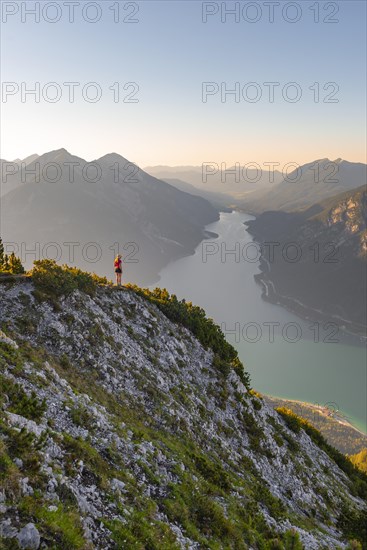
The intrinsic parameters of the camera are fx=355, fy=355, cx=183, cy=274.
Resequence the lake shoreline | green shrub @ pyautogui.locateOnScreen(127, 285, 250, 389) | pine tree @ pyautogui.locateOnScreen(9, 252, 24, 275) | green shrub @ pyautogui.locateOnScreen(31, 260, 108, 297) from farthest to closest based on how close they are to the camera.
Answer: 1. the lake shoreline
2. green shrub @ pyautogui.locateOnScreen(127, 285, 250, 389)
3. pine tree @ pyautogui.locateOnScreen(9, 252, 24, 275)
4. green shrub @ pyautogui.locateOnScreen(31, 260, 108, 297)

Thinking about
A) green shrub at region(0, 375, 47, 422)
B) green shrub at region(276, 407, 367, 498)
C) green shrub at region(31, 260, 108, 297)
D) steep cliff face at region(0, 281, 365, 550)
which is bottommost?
green shrub at region(276, 407, 367, 498)

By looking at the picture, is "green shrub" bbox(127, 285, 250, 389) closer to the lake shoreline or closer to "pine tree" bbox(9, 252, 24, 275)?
"pine tree" bbox(9, 252, 24, 275)

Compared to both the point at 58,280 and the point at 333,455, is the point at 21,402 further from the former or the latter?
the point at 333,455

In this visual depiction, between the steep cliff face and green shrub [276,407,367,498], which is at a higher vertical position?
the steep cliff face

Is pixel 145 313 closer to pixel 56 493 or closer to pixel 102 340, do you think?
pixel 102 340

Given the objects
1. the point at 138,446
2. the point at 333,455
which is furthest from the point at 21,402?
the point at 333,455

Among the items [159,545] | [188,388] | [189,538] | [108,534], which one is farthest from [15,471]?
[188,388]

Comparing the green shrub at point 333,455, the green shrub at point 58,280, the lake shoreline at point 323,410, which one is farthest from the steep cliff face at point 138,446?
the lake shoreline at point 323,410

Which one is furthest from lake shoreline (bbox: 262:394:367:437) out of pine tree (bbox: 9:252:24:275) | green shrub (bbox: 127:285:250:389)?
pine tree (bbox: 9:252:24:275)

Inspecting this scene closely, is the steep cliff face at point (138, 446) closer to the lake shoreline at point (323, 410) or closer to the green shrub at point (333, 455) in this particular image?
the green shrub at point (333, 455)
